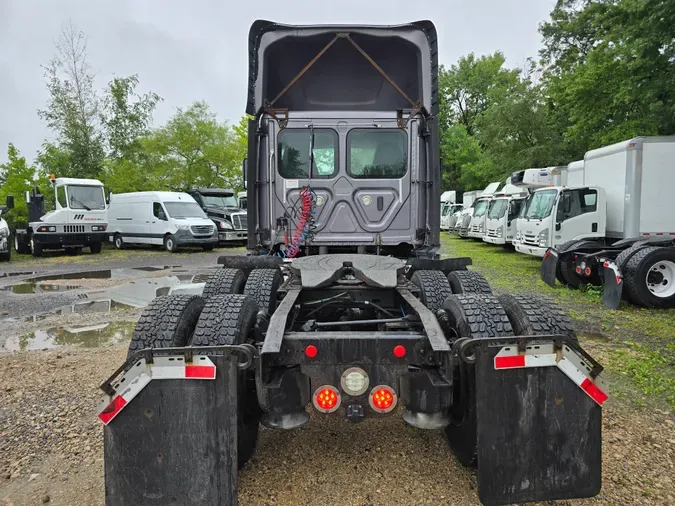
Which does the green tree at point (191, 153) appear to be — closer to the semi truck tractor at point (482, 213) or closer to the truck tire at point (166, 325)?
the semi truck tractor at point (482, 213)

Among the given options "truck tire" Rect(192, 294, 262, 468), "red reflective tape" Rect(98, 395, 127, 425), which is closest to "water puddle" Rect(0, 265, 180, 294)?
"truck tire" Rect(192, 294, 262, 468)

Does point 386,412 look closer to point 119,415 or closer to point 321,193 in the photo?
point 119,415

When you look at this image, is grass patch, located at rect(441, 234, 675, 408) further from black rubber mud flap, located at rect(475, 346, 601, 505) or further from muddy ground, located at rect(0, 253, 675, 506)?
black rubber mud flap, located at rect(475, 346, 601, 505)

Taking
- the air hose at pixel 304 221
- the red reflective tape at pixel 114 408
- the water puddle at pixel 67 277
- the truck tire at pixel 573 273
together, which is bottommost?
the water puddle at pixel 67 277

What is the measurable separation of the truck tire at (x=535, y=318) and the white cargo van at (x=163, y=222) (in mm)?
17434

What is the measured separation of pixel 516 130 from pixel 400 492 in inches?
1071

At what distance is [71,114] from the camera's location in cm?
3033

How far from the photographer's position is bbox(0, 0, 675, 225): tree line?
49.0 feet

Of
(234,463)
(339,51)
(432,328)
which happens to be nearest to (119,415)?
(234,463)

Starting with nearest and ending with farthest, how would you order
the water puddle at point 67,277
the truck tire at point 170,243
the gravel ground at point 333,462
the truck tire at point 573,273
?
1. the gravel ground at point 333,462
2. the truck tire at point 573,273
3. the water puddle at point 67,277
4. the truck tire at point 170,243

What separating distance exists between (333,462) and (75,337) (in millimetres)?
4735

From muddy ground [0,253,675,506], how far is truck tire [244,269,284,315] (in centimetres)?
99

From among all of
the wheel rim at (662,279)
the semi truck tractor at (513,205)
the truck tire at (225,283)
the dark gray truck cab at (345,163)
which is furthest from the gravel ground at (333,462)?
the semi truck tractor at (513,205)

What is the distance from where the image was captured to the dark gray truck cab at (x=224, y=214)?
2138 centimetres
